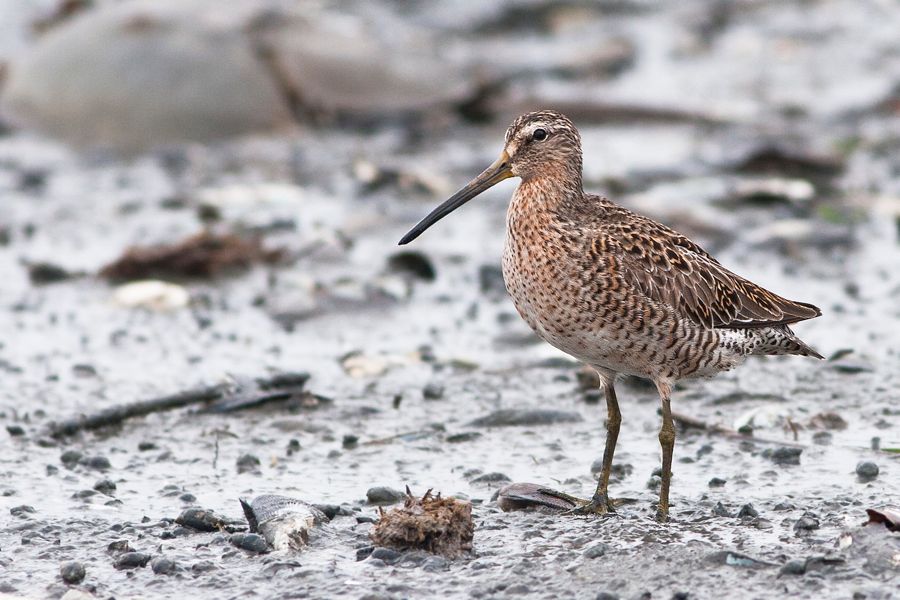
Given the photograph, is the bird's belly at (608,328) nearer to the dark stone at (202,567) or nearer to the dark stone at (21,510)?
the dark stone at (202,567)

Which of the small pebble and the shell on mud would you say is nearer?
the shell on mud

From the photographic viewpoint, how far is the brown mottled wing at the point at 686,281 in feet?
21.6

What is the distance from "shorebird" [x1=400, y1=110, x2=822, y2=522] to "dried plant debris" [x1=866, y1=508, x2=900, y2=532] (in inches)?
36.1

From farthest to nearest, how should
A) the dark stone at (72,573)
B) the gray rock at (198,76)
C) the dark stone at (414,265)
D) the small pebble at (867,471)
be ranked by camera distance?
1. the gray rock at (198,76)
2. the dark stone at (414,265)
3. the small pebble at (867,471)
4. the dark stone at (72,573)

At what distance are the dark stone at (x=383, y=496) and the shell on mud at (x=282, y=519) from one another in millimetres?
374

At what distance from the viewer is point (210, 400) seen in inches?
320

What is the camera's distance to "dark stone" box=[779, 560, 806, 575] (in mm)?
Answer: 5527

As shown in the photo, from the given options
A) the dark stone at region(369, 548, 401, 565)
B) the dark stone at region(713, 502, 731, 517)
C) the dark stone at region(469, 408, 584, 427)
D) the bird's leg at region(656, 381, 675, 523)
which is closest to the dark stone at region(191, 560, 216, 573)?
the dark stone at region(369, 548, 401, 565)

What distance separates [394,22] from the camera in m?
19.0

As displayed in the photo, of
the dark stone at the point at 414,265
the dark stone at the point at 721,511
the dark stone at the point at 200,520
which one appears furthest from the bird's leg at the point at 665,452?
the dark stone at the point at 414,265

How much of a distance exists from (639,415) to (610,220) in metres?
1.60

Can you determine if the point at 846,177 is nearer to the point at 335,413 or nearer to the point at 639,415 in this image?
the point at 639,415

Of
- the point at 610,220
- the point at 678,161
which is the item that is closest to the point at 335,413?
the point at 610,220

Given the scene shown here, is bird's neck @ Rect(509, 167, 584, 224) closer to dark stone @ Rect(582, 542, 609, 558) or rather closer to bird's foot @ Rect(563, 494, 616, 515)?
bird's foot @ Rect(563, 494, 616, 515)
